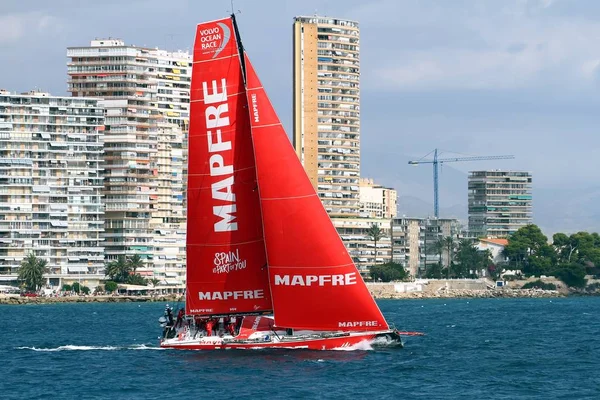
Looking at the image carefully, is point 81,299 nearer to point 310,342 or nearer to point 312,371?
point 310,342

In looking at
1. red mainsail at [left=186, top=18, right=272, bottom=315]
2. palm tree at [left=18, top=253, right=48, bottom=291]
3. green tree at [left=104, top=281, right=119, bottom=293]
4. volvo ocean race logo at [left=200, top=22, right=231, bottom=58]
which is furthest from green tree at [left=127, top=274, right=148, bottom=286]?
volvo ocean race logo at [left=200, top=22, right=231, bottom=58]

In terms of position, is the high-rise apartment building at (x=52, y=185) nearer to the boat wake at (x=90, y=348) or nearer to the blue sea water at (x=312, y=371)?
the blue sea water at (x=312, y=371)

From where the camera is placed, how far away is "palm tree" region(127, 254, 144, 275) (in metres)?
177

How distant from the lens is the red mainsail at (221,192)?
52281mm

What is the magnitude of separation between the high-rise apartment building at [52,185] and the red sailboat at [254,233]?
12137 cm

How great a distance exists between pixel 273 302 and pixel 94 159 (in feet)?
424

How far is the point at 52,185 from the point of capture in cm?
17500

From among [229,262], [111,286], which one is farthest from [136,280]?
[229,262]

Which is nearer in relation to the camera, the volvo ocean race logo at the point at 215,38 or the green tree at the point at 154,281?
the volvo ocean race logo at the point at 215,38

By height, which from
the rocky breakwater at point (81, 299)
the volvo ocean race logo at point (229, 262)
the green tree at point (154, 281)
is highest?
the green tree at point (154, 281)

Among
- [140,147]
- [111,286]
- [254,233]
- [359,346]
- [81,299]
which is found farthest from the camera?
[140,147]

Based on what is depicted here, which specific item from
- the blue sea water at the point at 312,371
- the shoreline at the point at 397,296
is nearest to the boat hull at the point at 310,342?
the blue sea water at the point at 312,371

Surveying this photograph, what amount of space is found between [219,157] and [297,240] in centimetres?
467

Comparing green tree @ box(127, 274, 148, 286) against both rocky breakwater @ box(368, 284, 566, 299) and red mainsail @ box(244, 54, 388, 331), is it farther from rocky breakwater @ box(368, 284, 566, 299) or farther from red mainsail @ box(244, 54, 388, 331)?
red mainsail @ box(244, 54, 388, 331)
